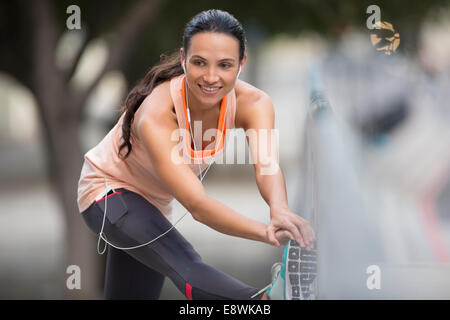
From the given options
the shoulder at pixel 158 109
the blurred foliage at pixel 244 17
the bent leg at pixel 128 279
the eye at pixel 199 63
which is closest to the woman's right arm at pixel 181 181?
the shoulder at pixel 158 109

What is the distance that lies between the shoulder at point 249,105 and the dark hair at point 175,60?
110 mm

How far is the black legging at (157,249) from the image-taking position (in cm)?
136

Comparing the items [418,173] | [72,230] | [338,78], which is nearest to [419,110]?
[418,173]

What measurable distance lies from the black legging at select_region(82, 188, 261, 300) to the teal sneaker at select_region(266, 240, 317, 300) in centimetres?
11

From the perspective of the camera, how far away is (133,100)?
56.4 inches

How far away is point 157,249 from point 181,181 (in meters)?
0.21

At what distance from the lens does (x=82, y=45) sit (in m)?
3.40

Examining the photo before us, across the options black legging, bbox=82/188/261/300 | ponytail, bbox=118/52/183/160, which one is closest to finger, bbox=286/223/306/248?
black legging, bbox=82/188/261/300

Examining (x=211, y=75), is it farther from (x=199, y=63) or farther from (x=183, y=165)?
(x=183, y=165)

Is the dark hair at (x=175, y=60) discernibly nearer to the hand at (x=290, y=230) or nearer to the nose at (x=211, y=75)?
the nose at (x=211, y=75)

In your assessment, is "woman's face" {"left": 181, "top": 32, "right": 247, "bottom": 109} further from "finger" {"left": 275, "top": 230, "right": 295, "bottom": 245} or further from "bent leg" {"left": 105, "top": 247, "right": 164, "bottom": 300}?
"bent leg" {"left": 105, "top": 247, "right": 164, "bottom": 300}

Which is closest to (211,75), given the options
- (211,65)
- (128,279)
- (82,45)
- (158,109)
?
(211,65)
